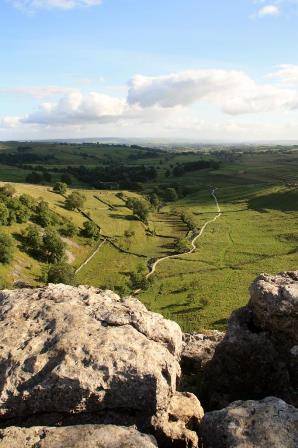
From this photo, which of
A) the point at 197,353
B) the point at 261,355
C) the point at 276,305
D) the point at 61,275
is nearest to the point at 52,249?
the point at 61,275

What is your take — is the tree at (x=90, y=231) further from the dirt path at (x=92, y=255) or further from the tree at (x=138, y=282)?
the tree at (x=138, y=282)

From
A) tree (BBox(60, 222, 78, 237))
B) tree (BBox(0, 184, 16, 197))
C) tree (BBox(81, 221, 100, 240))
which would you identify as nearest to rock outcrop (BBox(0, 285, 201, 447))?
tree (BBox(60, 222, 78, 237))

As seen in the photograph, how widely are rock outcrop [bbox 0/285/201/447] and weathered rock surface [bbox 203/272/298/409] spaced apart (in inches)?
171

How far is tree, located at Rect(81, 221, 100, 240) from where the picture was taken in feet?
444

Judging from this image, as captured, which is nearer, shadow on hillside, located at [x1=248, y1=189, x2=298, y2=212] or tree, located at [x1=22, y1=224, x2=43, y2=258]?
tree, located at [x1=22, y1=224, x2=43, y2=258]

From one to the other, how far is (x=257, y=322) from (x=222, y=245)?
106152 mm

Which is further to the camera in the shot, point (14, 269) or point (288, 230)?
point (288, 230)

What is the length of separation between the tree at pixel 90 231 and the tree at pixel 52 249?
66.9 ft

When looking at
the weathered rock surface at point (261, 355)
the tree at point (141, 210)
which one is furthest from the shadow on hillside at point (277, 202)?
the weathered rock surface at point (261, 355)

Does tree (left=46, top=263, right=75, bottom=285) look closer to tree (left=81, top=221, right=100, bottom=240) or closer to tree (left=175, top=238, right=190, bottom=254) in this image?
tree (left=81, top=221, right=100, bottom=240)

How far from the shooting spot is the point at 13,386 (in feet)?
57.5

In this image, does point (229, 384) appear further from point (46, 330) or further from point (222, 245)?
point (222, 245)

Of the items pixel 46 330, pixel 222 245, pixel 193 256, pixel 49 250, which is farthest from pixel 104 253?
pixel 46 330

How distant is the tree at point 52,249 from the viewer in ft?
372
